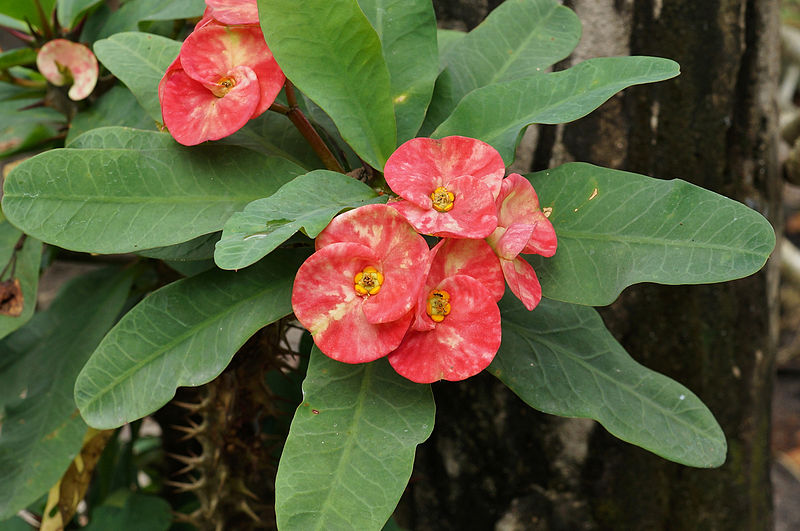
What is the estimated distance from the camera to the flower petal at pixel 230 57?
75 cm

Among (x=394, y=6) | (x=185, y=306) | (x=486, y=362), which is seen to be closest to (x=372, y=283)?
(x=486, y=362)

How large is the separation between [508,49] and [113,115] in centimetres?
60

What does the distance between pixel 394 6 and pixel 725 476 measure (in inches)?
40.9

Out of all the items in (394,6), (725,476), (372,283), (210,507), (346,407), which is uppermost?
(394,6)

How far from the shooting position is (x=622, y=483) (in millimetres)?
1228

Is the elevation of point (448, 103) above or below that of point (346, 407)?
above

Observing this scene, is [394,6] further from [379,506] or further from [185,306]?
[379,506]

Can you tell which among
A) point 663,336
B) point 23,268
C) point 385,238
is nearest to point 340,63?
point 385,238

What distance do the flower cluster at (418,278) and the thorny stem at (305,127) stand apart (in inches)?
6.8

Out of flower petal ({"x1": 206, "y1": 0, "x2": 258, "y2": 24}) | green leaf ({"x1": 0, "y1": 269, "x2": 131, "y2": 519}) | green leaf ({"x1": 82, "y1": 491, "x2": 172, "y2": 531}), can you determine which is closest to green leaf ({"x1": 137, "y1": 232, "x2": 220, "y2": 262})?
flower petal ({"x1": 206, "y1": 0, "x2": 258, "y2": 24})

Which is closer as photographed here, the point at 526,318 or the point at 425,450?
the point at 526,318

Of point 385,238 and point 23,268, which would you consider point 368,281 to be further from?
point 23,268

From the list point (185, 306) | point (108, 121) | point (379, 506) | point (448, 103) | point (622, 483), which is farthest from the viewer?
point (622, 483)

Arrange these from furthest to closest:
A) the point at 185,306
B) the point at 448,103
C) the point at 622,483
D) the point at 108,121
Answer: the point at 622,483 < the point at 108,121 < the point at 448,103 < the point at 185,306
